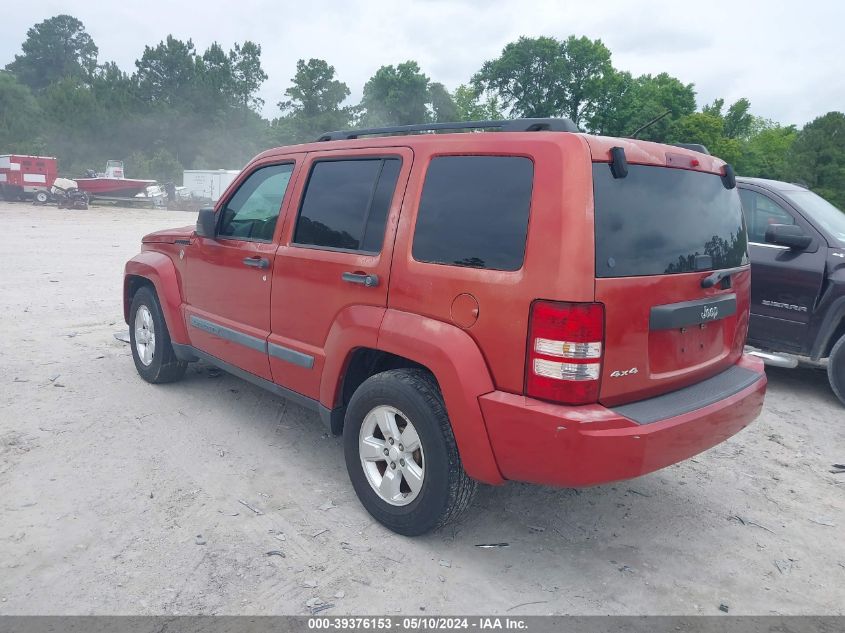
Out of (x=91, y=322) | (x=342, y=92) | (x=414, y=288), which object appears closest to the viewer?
(x=414, y=288)

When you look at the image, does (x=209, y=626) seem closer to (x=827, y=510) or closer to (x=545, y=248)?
(x=545, y=248)

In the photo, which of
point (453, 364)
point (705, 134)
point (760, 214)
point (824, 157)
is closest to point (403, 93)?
point (705, 134)

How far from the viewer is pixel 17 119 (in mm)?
54469

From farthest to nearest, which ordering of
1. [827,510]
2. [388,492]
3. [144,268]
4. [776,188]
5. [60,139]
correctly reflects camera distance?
[60,139]
[776,188]
[144,268]
[827,510]
[388,492]

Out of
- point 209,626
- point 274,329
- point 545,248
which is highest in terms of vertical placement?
point 545,248

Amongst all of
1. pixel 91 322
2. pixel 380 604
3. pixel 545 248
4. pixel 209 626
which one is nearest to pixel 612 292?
pixel 545 248

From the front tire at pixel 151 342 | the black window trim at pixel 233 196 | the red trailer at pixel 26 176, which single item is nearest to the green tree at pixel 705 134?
the red trailer at pixel 26 176

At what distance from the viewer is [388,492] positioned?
3.27 metres

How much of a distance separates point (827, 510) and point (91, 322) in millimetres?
7643

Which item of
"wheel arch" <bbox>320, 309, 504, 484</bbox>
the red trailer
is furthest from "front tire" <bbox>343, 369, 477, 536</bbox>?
the red trailer

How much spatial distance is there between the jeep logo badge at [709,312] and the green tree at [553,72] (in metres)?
48.9

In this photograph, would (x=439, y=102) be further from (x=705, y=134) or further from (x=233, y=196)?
(x=233, y=196)

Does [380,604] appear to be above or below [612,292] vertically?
below

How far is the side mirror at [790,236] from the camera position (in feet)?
18.3
